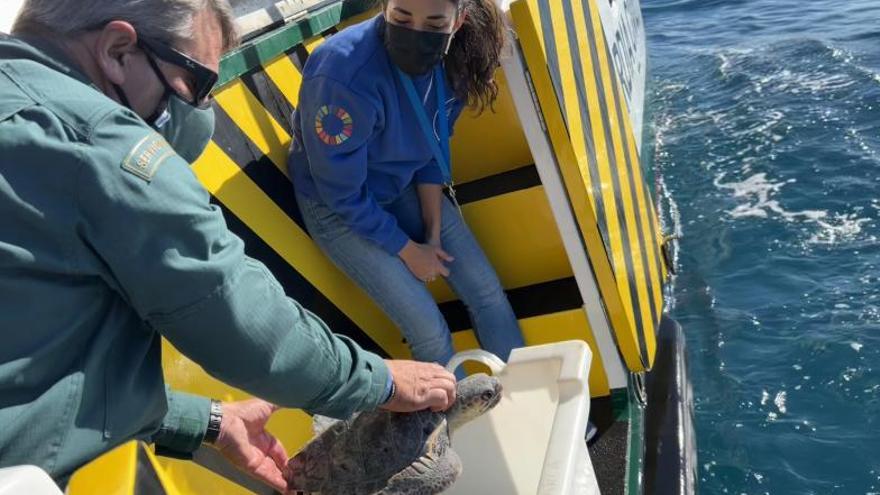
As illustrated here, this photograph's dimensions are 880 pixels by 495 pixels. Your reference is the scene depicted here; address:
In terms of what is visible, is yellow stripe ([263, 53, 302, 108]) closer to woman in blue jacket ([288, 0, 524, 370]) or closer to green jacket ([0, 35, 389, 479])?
woman in blue jacket ([288, 0, 524, 370])

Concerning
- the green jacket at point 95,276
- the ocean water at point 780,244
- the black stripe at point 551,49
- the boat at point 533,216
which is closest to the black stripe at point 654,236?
the boat at point 533,216

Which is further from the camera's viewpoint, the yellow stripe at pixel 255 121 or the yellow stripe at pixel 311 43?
the yellow stripe at pixel 311 43

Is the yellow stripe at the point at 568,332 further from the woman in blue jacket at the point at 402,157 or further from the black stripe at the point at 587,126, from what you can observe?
the black stripe at the point at 587,126

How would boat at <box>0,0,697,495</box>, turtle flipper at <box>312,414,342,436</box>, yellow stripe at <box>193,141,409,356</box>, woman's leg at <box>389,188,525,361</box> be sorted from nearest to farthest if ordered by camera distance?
turtle flipper at <box>312,414,342,436</box>
yellow stripe at <box>193,141,409,356</box>
boat at <box>0,0,697,495</box>
woman's leg at <box>389,188,525,361</box>

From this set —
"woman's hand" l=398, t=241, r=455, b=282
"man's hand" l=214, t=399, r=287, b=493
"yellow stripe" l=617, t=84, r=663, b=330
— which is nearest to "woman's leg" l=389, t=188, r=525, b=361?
"woman's hand" l=398, t=241, r=455, b=282

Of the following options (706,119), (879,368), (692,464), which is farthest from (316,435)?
(706,119)

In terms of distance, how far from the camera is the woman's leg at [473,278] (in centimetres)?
272

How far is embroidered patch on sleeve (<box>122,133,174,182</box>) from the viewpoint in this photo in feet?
3.53

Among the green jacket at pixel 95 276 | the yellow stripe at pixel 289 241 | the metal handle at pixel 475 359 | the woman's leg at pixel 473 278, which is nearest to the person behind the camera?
the green jacket at pixel 95 276

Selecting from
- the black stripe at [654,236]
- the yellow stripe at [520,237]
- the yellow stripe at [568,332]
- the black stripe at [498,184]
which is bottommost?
the black stripe at [654,236]

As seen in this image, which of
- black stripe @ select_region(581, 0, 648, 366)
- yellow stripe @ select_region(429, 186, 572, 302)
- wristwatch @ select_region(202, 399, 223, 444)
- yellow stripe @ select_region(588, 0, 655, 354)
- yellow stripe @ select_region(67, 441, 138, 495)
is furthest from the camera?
yellow stripe @ select_region(588, 0, 655, 354)

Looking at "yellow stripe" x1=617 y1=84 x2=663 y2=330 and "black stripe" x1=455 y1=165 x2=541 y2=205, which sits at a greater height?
"black stripe" x1=455 y1=165 x2=541 y2=205

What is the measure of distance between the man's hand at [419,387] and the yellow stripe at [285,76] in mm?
1215

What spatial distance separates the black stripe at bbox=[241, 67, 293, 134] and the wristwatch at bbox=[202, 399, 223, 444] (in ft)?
3.80
